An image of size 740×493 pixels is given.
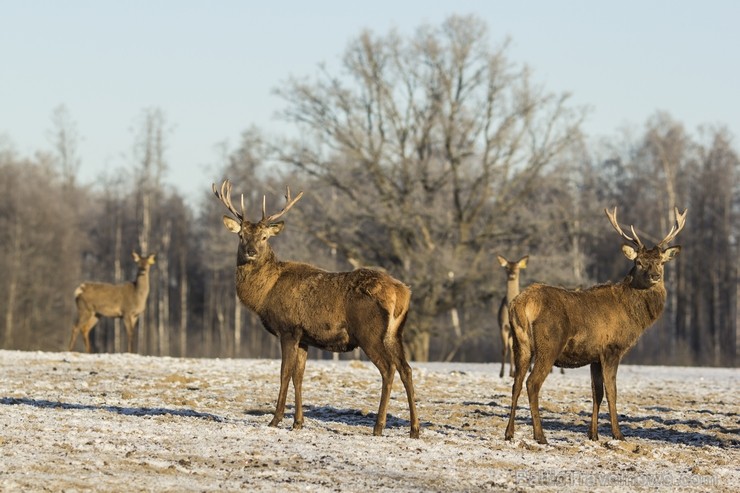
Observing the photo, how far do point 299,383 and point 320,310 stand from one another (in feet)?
2.67

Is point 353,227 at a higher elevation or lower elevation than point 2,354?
higher

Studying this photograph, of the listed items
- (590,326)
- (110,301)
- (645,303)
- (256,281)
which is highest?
(110,301)

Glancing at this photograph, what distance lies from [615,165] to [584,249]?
24.8ft

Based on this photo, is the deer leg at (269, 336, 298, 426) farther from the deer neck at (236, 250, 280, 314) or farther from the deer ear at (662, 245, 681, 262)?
the deer ear at (662, 245, 681, 262)

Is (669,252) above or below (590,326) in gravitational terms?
above

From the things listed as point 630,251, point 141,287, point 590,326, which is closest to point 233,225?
point 590,326

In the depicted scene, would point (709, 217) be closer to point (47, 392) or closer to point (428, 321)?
point (428, 321)

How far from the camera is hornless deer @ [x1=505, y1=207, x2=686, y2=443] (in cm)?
1246

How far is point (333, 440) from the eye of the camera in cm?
1173

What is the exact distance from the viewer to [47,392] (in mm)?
15914

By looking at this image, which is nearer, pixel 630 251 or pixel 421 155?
pixel 630 251

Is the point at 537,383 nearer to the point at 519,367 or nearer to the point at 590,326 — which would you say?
the point at 519,367

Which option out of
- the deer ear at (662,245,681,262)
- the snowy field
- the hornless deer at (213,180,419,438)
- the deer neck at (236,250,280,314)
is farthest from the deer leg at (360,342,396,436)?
the deer ear at (662,245,681,262)

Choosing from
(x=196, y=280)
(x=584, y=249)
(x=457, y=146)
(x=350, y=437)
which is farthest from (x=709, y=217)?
(x=350, y=437)
